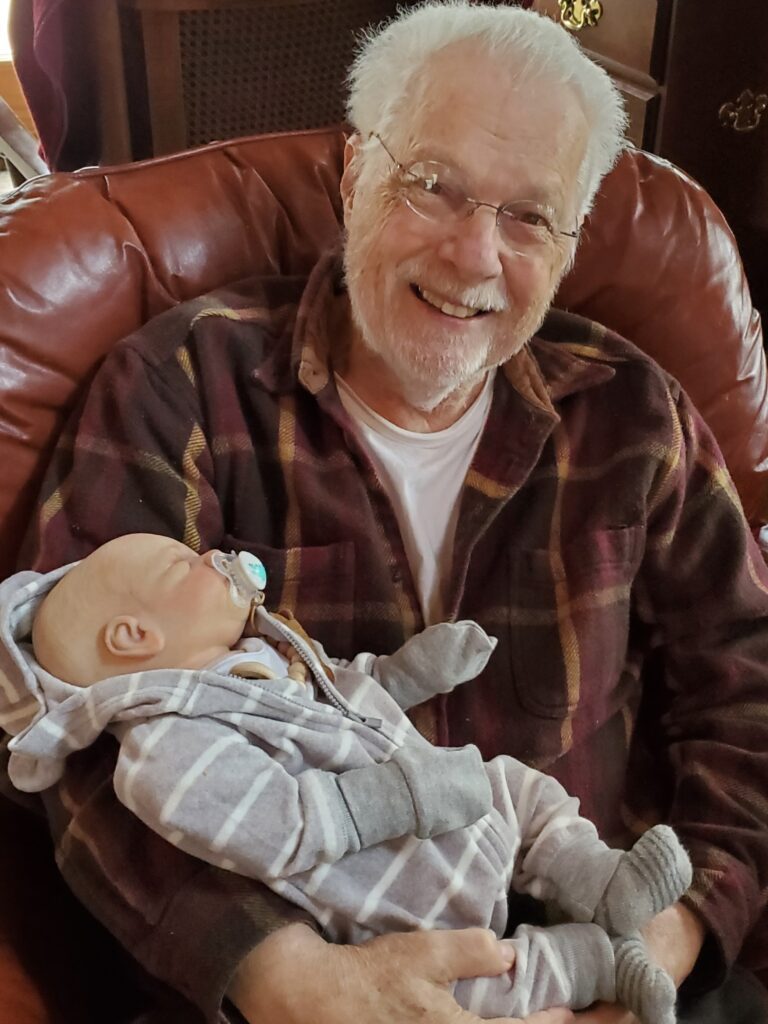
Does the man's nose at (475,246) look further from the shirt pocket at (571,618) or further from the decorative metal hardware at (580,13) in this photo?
the decorative metal hardware at (580,13)

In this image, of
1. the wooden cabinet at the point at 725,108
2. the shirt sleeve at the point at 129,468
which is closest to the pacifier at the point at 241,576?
the shirt sleeve at the point at 129,468

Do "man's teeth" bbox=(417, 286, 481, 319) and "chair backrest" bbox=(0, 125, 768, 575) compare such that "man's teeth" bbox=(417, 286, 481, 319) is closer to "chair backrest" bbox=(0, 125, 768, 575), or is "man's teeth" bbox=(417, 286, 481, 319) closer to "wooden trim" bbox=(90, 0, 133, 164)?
"chair backrest" bbox=(0, 125, 768, 575)

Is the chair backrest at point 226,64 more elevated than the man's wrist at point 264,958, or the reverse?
the chair backrest at point 226,64

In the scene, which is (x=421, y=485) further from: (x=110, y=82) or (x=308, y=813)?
(x=110, y=82)

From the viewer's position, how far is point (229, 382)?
1268 millimetres

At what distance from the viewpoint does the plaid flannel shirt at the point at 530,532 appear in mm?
1202

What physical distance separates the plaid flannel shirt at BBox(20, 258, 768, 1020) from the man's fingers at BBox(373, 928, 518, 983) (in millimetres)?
312

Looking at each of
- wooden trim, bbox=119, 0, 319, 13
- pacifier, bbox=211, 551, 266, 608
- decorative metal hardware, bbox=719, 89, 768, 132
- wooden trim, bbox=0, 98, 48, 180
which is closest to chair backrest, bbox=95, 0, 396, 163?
wooden trim, bbox=119, 0, 319, 13

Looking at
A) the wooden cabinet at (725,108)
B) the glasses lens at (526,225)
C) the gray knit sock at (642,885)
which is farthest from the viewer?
the wooden cabinet at (725,108)

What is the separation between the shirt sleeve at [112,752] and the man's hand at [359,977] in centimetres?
3

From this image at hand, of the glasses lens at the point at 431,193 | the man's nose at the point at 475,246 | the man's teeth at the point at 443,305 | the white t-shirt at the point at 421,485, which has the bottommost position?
the white t-shirt at the point at 421,485

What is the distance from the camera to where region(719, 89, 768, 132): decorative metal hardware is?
250 centimetres

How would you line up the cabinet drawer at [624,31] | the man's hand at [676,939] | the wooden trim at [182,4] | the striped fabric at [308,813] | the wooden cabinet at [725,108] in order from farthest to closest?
the cabinet drawer at [624,31], the wooden cabinet at [725,108], the wooden trim at [182,4], the man's hand at [676,939], the striped fabric at [308,813]

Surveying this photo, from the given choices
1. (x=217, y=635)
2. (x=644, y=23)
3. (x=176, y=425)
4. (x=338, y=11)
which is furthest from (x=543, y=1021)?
(x=644, y=23)
